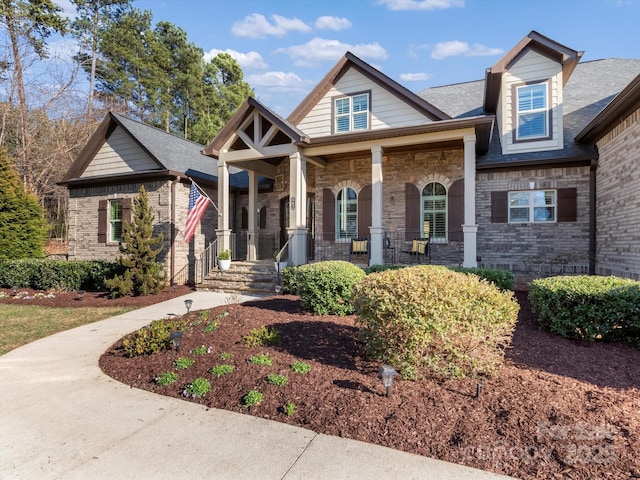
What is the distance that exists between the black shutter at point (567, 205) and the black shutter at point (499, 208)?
1.28 m

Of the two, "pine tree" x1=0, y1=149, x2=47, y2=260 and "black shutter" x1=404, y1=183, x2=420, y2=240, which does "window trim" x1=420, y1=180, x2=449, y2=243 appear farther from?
"pine tree" x1=0, y1=149, x2=47, y2=260

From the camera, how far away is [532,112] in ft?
33.0

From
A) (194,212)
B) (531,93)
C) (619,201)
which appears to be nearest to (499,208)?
(619,201)

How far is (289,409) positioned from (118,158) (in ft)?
41.3

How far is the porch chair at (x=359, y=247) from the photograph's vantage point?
1069cm

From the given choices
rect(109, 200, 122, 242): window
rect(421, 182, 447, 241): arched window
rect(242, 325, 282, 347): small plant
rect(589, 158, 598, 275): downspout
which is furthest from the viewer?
rect(109, 200, 122, 242): window

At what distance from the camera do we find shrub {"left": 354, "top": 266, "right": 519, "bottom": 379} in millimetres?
3473

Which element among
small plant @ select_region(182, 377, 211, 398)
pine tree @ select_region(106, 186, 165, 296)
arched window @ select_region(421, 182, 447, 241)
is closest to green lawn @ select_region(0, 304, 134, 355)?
pine tree @ select_region(106, 186, 165, 296)

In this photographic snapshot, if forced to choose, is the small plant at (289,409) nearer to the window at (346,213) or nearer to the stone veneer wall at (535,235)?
the stone veneer wall at (535,235)

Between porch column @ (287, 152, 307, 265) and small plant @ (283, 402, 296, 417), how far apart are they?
6.77 meters

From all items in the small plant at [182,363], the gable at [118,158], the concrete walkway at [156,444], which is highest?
the gable at [118,158]

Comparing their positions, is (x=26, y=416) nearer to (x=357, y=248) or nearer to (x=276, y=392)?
(x=276, y=392)

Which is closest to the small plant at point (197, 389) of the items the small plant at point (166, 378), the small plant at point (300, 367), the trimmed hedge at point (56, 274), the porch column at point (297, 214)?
the small plant at point (166, 378)

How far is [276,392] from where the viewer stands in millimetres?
3402
